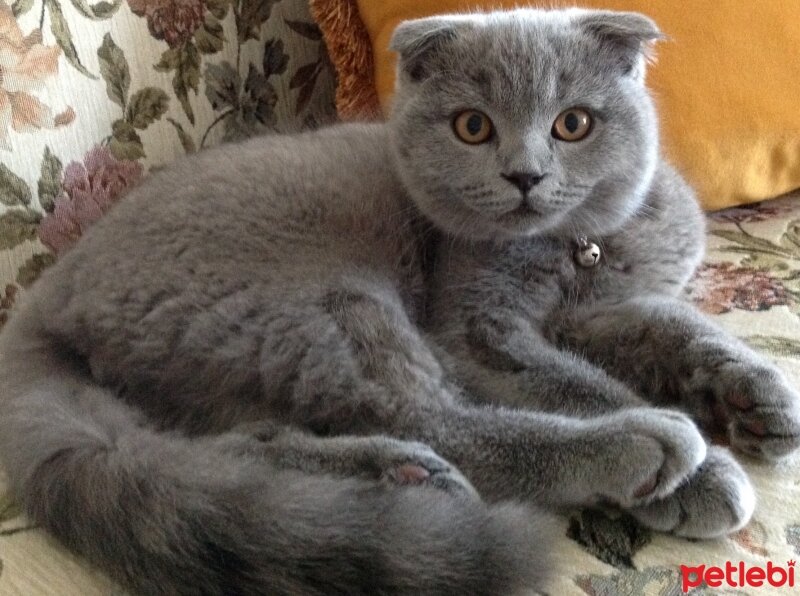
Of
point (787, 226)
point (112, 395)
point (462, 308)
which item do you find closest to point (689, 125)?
point (787, 226)

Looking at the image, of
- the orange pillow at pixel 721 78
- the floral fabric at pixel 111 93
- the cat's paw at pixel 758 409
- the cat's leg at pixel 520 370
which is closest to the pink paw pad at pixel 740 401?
the cat's paw at pixel 758 409

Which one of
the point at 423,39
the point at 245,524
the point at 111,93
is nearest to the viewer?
the point at 245,524

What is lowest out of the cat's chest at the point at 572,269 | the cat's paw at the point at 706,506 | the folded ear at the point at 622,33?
the cat's paw at the point at 706,506

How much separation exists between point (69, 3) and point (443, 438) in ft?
2.72

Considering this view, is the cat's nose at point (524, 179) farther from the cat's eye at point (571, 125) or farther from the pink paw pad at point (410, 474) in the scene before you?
the pink paw pad at point (410, 474)

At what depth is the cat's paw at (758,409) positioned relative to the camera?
83 centimetres

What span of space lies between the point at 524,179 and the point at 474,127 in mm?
112

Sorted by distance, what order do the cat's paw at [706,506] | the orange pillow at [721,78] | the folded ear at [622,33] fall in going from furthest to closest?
1. the orange pillow at [721,78]
2. the folded ear at [622,33]
3. the cat's paw at [706,506]

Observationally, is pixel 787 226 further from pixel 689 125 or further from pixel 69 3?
pixel 69 3

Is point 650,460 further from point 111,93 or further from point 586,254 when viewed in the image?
point 111,93

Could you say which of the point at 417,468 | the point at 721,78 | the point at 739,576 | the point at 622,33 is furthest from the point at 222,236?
the point at 721,78

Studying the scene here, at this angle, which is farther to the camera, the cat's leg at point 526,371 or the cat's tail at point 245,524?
the cat's leg at point 526,371

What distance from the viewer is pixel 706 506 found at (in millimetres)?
752

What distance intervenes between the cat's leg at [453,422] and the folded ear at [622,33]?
42cm
